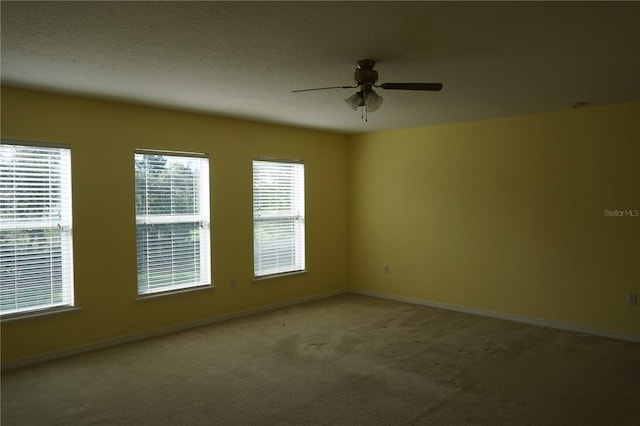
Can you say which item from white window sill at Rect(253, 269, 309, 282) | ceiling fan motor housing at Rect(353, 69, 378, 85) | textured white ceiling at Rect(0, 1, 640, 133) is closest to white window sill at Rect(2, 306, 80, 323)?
textured white ceiling at Rect(0, 1, 640, 133)

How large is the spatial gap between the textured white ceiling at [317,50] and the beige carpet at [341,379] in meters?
2.38

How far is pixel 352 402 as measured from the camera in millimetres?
3332

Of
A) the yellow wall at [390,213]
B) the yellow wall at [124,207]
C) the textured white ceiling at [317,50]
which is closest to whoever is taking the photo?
the textured white ceiling at [317,50]

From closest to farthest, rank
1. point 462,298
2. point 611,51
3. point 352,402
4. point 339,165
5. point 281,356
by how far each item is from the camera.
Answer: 1. point 611,51
2. point 352,402
3. point 281,356
4. point 462,298
5. point 339,165

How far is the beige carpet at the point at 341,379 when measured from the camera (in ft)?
10.3

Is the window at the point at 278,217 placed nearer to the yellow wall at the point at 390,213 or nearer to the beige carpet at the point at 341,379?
the yellow wall at the point at 390,213

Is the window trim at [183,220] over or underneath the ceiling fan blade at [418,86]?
underneath

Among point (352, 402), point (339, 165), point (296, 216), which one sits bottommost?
point (352, 402)

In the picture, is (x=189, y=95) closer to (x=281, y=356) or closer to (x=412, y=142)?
(x=281, y=356)

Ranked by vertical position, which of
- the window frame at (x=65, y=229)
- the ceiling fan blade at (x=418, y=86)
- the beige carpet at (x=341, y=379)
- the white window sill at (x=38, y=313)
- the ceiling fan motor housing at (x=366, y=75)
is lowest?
the beige carpet at (x=341, y=379)

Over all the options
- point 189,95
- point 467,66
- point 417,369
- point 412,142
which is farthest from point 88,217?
point 412,142

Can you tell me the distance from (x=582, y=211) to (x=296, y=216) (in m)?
3.44

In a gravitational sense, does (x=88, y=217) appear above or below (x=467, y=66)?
below

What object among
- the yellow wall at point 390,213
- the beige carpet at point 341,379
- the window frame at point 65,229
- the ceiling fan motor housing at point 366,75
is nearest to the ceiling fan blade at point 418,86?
the ceiling fan motor housing at point 366,75
